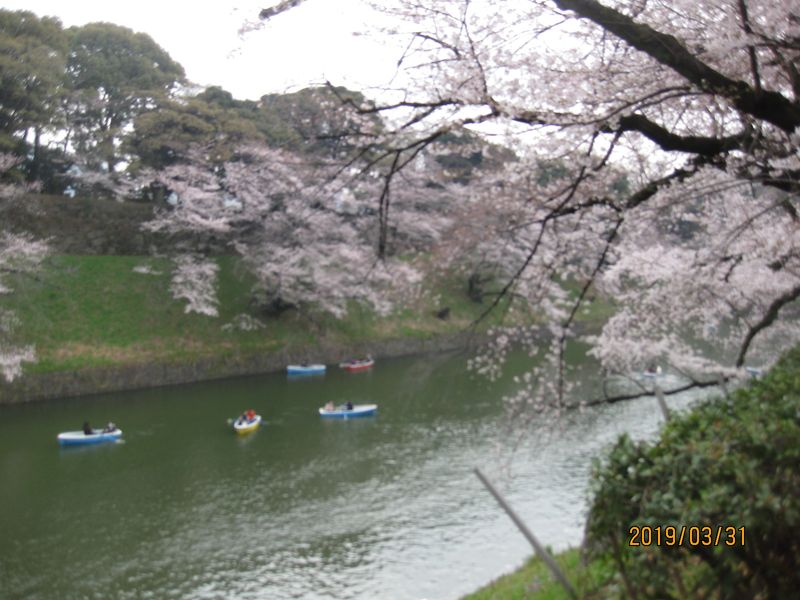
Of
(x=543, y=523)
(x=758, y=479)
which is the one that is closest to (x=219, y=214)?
(x=543, y=523)

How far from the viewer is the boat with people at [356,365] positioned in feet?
71.6

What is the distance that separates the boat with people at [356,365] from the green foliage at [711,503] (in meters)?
19.1

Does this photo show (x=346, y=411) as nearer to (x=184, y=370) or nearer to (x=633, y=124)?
(x=184, y=370)

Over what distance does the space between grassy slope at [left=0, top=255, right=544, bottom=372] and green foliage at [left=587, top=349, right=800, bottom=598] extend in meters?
14.6

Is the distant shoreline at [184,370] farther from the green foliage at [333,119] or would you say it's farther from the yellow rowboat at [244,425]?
the green foliage at [333,119]

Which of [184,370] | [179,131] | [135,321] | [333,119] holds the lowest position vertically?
[184,370]

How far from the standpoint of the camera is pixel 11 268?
16609mm

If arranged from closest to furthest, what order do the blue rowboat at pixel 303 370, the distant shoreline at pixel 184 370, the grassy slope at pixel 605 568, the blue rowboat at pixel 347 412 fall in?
the grassy slope at pixel 605 568 → the blue rowboat at pixel 347 412 → the distant shoreline at pixel 184 370 → the blue rowboat at pixel 303 370

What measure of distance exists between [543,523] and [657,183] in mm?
6251

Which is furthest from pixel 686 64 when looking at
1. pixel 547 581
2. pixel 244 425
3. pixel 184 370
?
pixel 184 370

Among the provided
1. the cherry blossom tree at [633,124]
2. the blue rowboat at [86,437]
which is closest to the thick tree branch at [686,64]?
the cherry blossom tree at [633,124]

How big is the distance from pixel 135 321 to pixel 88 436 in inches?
304

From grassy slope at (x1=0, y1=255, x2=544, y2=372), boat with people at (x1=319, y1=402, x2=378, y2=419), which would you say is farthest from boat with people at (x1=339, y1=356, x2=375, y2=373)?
boat with people at (x1=319, y1=402, x2=378, y2=419)

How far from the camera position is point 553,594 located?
14.0 ft
